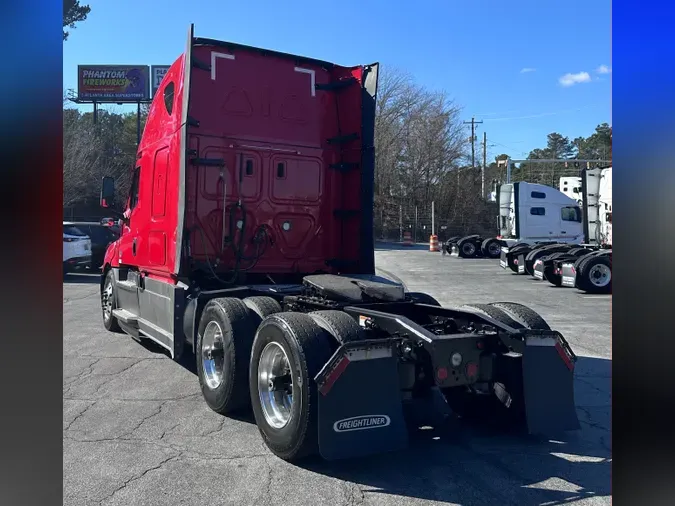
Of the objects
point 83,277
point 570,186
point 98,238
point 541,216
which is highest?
point 570,186

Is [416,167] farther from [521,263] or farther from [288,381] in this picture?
[288,381]

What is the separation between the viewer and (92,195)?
1564 inches

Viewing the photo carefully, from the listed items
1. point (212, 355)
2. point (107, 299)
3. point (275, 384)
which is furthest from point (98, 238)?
point (275, 384)

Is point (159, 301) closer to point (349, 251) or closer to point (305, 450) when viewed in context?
point (349, 251)

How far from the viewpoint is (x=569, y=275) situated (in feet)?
53.8

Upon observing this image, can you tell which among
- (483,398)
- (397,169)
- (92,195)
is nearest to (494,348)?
(483,398)

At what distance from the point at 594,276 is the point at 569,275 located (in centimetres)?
71

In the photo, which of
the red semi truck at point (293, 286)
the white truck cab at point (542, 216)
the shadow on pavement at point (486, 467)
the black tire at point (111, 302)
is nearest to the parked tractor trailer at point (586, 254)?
the white truck cab at point (542, 216)

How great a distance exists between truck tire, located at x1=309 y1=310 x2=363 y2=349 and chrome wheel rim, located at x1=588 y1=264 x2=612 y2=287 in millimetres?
13048

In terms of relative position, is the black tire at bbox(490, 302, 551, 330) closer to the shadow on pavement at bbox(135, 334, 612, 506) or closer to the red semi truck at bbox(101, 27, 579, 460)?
the red semi truck at bbox(101, 27, 579, 460)

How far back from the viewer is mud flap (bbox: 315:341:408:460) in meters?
3.96

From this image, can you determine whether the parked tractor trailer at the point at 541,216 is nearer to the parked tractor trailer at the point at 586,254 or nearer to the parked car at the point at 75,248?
the parked tractor trailer at the point at 586,254

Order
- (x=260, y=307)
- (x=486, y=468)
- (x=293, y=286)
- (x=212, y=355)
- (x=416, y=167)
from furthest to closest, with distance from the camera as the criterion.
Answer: (x=416, y=167)
(x=293, y=286)
(x=212, y=355)
(x=260, y=307)
(x=486, y=468)
